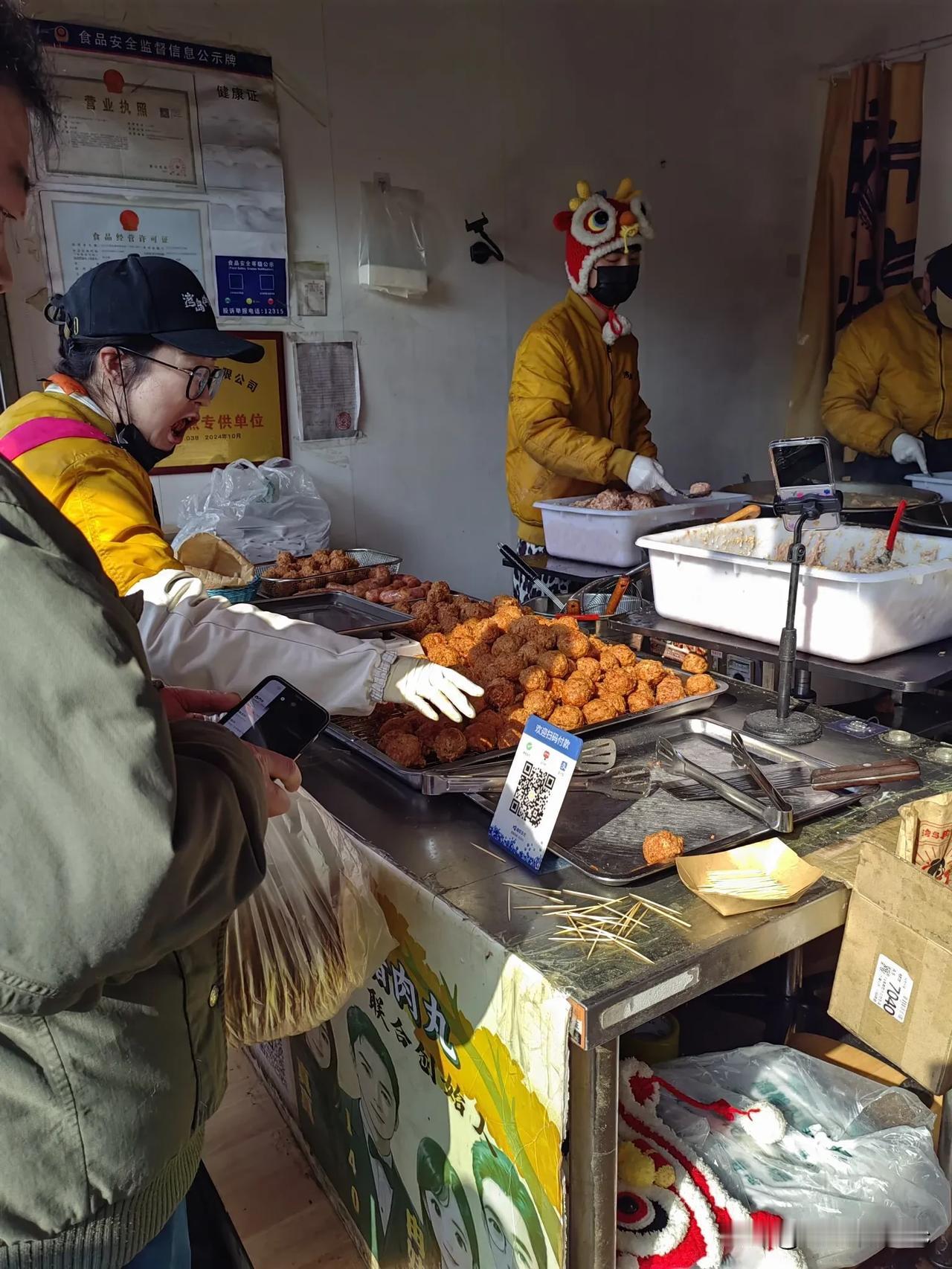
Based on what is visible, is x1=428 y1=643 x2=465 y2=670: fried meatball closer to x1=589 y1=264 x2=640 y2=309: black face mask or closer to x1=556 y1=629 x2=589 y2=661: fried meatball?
x1=556 y1=629 x2=589 y2=661: fried meatball

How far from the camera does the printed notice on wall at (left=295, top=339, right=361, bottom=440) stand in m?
3.95

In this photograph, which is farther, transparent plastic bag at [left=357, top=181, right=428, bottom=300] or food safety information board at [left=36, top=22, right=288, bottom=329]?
transparent plastic bag at [left=357, top=181, right=428, bottom=300]

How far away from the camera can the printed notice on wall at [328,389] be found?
3.95 meters

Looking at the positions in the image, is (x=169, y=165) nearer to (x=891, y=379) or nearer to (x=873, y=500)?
(x=873, y=500)

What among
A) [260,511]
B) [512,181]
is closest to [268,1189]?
[260,511]

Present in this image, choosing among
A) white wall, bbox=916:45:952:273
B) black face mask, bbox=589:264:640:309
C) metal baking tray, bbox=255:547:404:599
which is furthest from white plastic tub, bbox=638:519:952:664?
white wall, bbox=916:45:952:273

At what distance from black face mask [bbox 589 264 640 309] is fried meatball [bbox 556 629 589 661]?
2192mm

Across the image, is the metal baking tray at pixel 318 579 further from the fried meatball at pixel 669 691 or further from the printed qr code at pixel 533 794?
the printed qr code at pixel 533 794

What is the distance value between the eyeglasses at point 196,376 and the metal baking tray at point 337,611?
696 mm

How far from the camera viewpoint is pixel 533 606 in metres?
2.42

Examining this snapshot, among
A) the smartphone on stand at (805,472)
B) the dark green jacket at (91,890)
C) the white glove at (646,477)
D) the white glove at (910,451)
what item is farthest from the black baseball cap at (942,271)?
the dark green jacket at (91,890)

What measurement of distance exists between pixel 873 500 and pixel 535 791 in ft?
7.64

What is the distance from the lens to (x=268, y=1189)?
1.70 metres

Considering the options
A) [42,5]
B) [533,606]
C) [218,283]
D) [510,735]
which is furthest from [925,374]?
[42,5]
